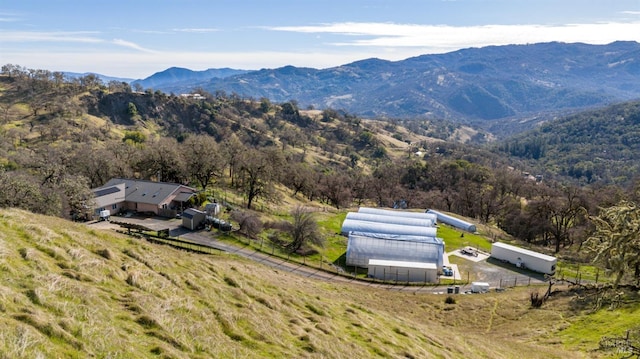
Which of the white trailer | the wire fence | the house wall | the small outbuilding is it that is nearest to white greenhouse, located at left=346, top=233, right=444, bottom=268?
the wire fence

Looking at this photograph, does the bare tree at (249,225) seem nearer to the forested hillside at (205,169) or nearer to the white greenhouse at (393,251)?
the white greenhouse at (393,251)

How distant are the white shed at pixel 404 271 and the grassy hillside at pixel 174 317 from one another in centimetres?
1485

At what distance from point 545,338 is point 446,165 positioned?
90.9m

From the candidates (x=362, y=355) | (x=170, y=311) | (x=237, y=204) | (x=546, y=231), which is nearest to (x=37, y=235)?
(x=170, y=311)

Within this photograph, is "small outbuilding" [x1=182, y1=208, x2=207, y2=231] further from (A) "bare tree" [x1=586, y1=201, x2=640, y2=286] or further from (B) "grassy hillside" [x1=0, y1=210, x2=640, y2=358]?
(A) "bare tree" [x1=586, y1=201, x2=640, y2=286]

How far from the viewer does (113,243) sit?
2361 centimetres

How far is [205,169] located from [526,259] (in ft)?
173

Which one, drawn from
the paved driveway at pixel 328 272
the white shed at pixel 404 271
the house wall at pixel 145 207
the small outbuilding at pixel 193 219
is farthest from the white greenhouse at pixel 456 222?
the house wall at pixel 145 207

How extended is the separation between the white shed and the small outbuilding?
2333cm

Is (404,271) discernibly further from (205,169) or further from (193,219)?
(205,169)

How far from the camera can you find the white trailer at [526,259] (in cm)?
5319

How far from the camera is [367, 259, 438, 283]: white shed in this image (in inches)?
1907

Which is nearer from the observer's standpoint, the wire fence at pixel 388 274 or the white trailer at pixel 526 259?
the wire fence at pixel 388 274

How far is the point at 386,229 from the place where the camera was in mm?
62219
